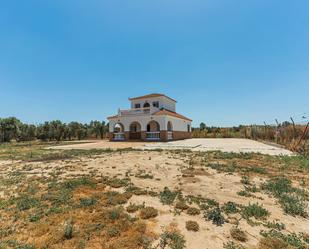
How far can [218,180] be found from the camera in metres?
6.26

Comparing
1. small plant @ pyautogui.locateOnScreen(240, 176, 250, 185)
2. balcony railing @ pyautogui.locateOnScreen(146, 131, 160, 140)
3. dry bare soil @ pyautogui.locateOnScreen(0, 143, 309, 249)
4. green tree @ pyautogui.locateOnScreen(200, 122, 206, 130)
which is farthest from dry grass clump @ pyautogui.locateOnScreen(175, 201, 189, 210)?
green tree @ pyautogui.locateOnScreen(200, 122, 206, 130)

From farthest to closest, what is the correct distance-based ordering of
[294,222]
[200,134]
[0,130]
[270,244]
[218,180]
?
[200,134], [0,130], [218,180], [294,222], [270,244]

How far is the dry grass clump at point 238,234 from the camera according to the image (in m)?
3.09

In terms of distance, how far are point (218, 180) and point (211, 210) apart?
2363mm

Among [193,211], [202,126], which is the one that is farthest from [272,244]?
[202,126]

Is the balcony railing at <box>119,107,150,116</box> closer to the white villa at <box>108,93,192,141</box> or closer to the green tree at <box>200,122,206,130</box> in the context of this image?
the white villa at <box>108,93,192,141</box>

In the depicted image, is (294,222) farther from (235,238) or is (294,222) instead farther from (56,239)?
(56,239)

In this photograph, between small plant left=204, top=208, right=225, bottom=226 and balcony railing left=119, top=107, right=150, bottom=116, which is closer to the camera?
small plant left=204, top=208, right=225, bottom=226

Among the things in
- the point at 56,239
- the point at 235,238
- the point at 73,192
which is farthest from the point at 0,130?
the point at 235,238

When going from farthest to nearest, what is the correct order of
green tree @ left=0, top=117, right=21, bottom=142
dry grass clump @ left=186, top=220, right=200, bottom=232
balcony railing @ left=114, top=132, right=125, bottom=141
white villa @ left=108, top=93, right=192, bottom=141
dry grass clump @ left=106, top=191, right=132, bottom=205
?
green tree @ left=0, top=117, right=21, bottom=142
balcony railing @ left=114, top=132, right=125, bottom=141
white villa @ left=108, top=93, right=192, bottom=141
dry grass clump @ left=106, top=191, right=132, bottom=205
dry grass clump @ left=186, top=220, right=200, bottom=232

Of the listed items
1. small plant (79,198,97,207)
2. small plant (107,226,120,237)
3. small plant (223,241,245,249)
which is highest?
small plant (79,198,97,207)

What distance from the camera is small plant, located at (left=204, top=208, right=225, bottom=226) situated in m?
3.60

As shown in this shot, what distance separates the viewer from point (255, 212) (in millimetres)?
3963

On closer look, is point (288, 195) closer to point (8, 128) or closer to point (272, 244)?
point (272, 244)
